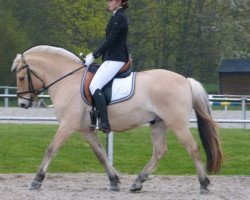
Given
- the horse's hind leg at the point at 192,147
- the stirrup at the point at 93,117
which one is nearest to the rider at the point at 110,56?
the stirrup at the point at 93,117

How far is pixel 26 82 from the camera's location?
10750mm

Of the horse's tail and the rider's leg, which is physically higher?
the rider's leg

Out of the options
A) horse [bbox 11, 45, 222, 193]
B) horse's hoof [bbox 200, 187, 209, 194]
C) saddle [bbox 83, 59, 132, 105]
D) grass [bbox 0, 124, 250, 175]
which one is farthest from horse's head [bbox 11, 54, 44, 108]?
horse's hoof [bbox 200, 187, 209, 194]

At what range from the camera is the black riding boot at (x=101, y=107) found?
10.1 meters

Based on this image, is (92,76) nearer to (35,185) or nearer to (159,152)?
(159,152)

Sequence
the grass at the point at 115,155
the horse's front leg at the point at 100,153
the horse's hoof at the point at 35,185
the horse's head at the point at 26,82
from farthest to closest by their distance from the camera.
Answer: the grass at the point at 115,155 → the horse's head at the point at 26,82 → the horse's front leg at the point at 100,153 → the horse's hoof at the point at 35,185

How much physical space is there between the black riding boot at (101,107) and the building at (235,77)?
3031 cm

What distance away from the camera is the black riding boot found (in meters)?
10.1

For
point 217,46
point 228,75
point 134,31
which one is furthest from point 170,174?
point 217,46

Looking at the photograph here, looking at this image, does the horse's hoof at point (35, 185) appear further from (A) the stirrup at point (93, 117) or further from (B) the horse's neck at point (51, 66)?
(B) the horse's neck at point (51, 66)

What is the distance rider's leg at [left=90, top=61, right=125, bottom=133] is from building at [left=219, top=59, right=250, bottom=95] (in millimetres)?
30146

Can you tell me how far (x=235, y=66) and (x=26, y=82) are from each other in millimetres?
30460

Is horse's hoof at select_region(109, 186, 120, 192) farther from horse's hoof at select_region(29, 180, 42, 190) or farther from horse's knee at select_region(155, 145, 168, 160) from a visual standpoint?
horse's hoof at select_region(29, 180, 42, 190)

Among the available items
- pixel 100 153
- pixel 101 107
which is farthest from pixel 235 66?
pixel 101 107
